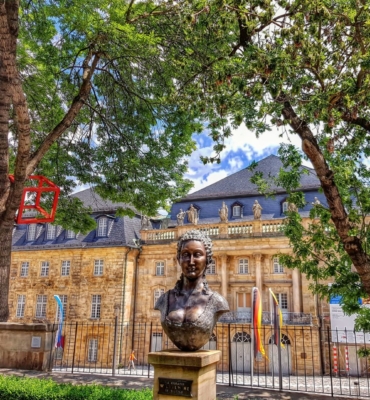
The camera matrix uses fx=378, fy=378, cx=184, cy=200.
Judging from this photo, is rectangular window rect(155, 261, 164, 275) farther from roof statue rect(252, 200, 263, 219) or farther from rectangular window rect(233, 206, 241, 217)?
roof statue rect(252, 200, 263, 219)

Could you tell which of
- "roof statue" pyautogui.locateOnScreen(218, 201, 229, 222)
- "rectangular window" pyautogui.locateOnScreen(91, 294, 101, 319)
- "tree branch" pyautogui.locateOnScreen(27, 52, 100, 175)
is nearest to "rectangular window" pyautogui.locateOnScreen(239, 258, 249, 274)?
"roof statue" pyautogui.locateOnScreen(218, 201, 229, 222)

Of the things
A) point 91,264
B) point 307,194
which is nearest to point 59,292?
point 91,264

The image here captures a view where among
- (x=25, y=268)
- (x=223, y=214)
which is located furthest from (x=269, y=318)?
(x=25, y=268)

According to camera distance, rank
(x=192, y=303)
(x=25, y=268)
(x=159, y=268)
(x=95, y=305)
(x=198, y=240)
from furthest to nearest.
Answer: (x=25, y=268) < (x=159, y=268) < (x=95, y=305) < (x=198, y=240) < (x=192, y=303)

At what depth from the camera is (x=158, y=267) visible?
1134 inches

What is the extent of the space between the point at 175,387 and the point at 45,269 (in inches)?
1105

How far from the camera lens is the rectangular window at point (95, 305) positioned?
27.7 metres

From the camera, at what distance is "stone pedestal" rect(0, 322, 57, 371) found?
895 cm

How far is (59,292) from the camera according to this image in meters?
29.1

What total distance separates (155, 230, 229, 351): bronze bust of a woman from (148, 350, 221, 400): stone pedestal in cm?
21

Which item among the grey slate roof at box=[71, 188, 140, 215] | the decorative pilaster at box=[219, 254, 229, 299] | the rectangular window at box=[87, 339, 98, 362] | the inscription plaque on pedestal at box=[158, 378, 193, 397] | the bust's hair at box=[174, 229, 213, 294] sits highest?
the grey slate roof at box=[71, 188, 140, 215]

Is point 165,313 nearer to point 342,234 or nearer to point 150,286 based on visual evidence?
point 342,234

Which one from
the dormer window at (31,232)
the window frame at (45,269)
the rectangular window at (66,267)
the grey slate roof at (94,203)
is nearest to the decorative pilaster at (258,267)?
the grey slate roof at (94,203)

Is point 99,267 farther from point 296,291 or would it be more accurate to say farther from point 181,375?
point 181,375
